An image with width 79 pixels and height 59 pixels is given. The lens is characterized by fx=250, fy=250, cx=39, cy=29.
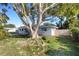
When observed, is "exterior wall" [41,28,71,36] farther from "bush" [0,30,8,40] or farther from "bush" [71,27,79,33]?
"bush" [0,30,8,40]

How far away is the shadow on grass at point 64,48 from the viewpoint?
8.82ft

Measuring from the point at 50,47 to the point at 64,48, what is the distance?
0.50ft

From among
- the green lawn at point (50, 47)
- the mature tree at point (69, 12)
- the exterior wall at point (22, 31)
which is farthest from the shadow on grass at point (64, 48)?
the exterior wall at point (22, 31)

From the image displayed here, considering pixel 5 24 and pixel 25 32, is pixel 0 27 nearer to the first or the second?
pixel 5 24

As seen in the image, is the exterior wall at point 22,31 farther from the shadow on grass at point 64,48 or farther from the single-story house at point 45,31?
the shadow on grass at point 64,48

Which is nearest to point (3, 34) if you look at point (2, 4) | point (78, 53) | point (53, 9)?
point (2, 4)

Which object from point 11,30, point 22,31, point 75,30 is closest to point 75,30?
point 75,30

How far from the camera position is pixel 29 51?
8.82 ft

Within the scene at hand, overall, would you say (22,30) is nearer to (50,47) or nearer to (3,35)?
(3,35)

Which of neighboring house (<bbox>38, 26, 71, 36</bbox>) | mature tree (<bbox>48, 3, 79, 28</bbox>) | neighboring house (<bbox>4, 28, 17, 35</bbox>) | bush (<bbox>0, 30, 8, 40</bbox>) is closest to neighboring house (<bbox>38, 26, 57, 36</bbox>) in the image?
neighboring house (<bbox>38, 26, 71, 36</bbox>)

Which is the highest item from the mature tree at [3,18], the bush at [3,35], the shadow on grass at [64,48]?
the mature tree at [3,18]

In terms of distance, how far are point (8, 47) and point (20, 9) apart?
43cm

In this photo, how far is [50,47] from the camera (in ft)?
8.86

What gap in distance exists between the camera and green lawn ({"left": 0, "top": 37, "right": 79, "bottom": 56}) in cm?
269
